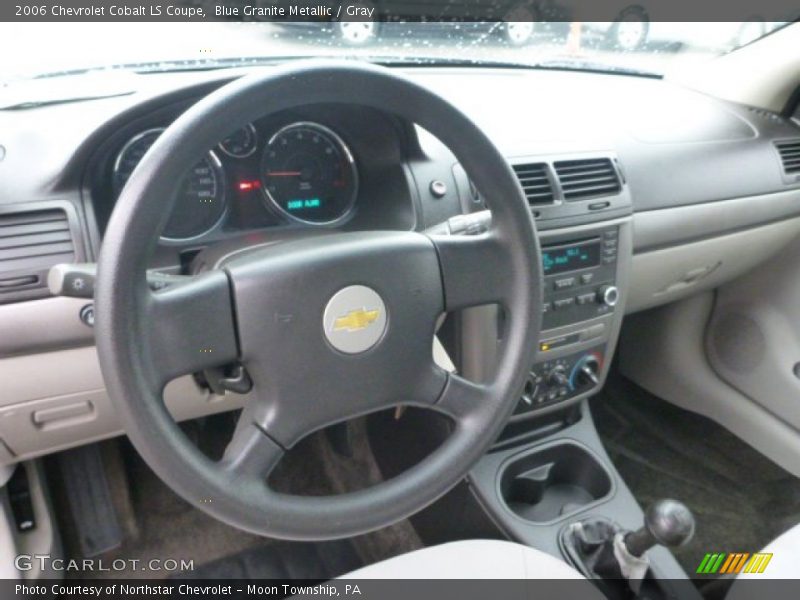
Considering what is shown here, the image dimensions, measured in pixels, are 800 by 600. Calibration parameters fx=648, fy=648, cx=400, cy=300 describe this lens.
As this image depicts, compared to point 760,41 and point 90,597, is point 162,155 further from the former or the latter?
point 760,41

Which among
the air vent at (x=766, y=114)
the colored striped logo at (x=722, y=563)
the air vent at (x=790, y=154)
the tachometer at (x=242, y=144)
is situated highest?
the tachometer at (x=242, y=144)

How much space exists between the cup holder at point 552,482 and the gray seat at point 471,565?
1.32 ft

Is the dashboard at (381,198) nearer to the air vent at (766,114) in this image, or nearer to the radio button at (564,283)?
the radio button at (564,283)

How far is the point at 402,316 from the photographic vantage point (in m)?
0.84

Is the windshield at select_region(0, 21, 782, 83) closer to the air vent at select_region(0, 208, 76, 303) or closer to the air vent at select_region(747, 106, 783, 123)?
the air vent at select_region(747, 106, 783, 123)

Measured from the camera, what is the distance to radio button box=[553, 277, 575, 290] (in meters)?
1.29

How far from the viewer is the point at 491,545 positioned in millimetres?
1023

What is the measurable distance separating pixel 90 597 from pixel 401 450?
0.81m

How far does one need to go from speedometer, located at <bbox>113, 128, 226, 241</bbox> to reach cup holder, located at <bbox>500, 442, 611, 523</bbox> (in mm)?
823

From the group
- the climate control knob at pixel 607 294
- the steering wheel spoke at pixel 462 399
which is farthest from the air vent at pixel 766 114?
the steering wheel spoke at pixel 462 399

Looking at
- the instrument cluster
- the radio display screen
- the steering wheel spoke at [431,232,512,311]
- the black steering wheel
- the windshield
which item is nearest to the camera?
the black steering wheel

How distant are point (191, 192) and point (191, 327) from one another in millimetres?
345

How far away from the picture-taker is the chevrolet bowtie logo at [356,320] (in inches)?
31.3

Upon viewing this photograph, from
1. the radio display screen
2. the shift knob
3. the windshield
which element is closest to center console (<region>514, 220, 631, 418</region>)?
the radio display screen
